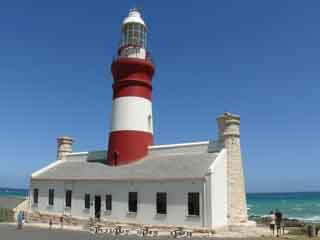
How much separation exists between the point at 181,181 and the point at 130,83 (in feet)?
27.3

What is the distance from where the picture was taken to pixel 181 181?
1872cm

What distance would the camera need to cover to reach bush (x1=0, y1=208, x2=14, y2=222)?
86.5ft

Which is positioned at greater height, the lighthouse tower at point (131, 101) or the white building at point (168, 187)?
the lighthouse tower at point (131, 101)

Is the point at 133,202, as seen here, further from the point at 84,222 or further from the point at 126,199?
the point at 84,222

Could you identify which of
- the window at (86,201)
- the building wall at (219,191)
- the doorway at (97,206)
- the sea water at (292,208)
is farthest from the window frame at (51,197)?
the sea water at (292,208)

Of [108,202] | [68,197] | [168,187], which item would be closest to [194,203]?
[168,187]

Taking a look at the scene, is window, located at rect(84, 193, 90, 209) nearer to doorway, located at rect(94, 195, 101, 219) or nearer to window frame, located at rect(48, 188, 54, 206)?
doorway, located at rect(94, 195, 101, 219)

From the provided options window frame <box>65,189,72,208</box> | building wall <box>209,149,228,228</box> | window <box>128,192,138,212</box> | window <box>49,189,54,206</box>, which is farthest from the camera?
window <box>49,189,54,206</box>

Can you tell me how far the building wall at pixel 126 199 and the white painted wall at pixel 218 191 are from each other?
492 mm

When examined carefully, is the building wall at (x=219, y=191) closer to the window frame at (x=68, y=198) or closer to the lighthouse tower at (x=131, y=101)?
the lighthouse tower at (x=131, y=101)

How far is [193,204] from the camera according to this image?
18.4 m

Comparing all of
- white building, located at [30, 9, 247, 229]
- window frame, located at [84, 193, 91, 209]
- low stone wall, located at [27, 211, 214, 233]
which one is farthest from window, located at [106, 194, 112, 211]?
window frame, located at [84, 193, 91, 209]

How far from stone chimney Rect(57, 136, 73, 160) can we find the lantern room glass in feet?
32.2

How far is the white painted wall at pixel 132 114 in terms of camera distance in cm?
2364
